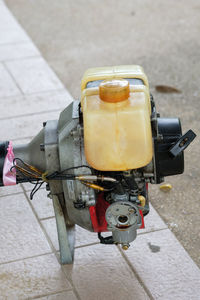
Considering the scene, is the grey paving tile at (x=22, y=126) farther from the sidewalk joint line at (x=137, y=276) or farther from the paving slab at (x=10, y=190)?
the sidewalk joint line at (x=137, y=276)

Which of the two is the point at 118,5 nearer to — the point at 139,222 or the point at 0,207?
the point at 0,207

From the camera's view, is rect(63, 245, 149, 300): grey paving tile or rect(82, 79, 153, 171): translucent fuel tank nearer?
rect(82, 79, 153, 171): translucent fuel tank

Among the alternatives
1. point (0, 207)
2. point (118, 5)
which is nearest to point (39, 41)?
point (118, 5)

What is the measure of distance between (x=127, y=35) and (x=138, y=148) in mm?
3926

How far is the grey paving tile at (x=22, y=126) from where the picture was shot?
13.9 ft

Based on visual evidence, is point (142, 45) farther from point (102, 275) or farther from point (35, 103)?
point (102, 275)

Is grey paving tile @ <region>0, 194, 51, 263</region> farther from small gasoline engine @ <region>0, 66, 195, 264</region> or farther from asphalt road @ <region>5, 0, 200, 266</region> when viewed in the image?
asphalt road @ <region>5, 0, 200, 266</region>

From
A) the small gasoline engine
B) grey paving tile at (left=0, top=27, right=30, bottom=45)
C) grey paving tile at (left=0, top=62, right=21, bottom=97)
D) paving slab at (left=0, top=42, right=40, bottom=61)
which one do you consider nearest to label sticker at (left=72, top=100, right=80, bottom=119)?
the small gasoline engine

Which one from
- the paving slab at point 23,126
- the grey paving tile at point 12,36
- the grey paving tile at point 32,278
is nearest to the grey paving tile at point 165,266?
the grey paving tile at point 32,278

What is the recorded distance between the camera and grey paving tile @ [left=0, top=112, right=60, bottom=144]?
13.9ft

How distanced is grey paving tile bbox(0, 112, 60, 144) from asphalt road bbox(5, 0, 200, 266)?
542 mm

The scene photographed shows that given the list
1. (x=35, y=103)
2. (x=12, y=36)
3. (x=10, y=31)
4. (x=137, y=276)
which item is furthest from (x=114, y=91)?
(x=10, y=31)

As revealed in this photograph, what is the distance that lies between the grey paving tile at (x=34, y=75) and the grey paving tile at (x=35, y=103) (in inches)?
5.2

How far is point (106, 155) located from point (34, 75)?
3.11 m
